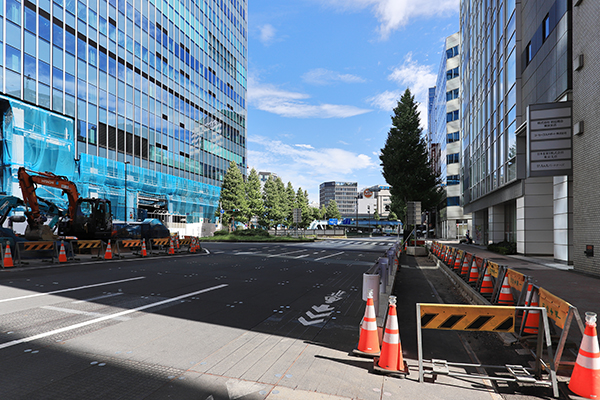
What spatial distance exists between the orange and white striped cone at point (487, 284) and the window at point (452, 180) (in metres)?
50.9

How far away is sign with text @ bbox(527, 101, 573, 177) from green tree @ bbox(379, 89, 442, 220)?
1953 cm

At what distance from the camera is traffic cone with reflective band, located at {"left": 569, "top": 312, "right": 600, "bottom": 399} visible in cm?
346

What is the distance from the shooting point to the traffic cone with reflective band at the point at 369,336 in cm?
471

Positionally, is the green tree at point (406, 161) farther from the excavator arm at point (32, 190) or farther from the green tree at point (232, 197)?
the excavator arm at point (32, 190)

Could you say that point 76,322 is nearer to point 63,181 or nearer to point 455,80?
point 63,181

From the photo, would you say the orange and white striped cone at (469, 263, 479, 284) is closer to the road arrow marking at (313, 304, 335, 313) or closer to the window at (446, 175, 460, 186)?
the road arrow marking at (313, 304, 335, 313)

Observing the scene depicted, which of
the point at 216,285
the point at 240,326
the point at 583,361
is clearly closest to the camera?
the point at 583,361

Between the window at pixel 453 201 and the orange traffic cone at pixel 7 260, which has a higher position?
the window at pixel 453 201

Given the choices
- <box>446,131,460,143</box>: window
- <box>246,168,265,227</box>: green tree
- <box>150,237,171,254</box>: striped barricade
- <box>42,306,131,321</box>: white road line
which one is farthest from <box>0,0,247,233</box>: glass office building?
<box>446,131,460,143</box>: window

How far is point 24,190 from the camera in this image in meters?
16.9

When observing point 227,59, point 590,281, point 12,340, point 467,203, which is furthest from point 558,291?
point 227,59

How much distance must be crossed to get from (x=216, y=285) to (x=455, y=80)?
58950mm

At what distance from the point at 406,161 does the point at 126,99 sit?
32171 millimetres

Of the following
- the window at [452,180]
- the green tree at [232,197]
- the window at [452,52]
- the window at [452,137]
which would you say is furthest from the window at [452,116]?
the green tree at [232,197]
